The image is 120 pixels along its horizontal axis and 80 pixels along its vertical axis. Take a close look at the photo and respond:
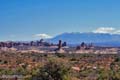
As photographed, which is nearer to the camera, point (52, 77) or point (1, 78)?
point (52, 77)

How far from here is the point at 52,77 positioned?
3944 centimetres

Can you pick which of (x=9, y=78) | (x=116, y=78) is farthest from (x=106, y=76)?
(x=9, y=78)

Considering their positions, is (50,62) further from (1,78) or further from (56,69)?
(1,78)

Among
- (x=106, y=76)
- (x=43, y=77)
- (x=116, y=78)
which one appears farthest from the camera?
(x=106, y=76)

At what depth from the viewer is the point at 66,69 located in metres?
39.8

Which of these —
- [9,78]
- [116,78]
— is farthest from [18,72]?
[116,78]

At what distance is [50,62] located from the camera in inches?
1549

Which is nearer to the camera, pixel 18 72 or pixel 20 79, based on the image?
pixel 20 79

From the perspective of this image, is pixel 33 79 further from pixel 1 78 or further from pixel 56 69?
pixel 1 78

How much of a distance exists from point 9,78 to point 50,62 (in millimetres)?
11910

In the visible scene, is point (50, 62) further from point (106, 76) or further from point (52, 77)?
point (106, 76)

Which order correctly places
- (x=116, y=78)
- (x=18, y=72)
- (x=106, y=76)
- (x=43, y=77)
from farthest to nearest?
1. (x=18, y=72)
2. (x=106, y=76)
3. (x=116, y=78)
4. (x=43, y=77)

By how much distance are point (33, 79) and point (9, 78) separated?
10095 millimetres

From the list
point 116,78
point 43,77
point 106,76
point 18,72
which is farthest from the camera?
point 18,72
